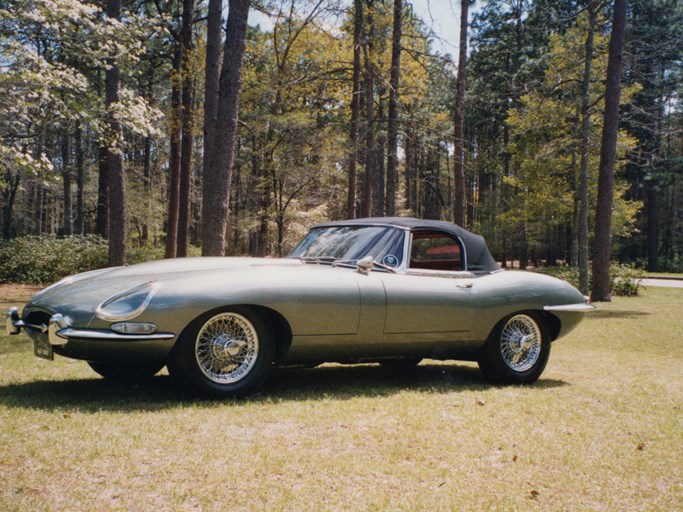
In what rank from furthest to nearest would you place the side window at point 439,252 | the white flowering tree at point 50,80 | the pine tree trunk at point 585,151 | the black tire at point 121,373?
1. the pine tree trunk at point 585,151
2. the white flowering tree at point 50,80
3. the side window at point 439,252
4. the black tire at point 121,373

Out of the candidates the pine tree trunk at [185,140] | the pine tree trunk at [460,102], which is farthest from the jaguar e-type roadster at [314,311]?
the pine tree trunk at [185,140]

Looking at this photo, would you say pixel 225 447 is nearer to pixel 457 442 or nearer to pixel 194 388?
pixel 194 388

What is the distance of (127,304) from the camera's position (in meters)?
4.25

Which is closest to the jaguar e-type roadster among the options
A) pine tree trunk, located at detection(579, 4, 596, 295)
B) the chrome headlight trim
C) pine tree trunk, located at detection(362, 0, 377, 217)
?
the chrome headlight trim

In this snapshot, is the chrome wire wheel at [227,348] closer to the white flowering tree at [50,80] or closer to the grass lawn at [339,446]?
the grass lawn at [339,446]

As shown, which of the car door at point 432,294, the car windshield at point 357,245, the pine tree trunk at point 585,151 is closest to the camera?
the car door at point 432,294

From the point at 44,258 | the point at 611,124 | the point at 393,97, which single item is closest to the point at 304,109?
the point at 393,97

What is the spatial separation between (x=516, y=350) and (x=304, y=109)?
1957cm

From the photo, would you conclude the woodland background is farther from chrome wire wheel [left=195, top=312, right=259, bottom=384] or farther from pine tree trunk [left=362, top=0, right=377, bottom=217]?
chrome wire wheel [left=195, top=312, right=259, bottom=384]

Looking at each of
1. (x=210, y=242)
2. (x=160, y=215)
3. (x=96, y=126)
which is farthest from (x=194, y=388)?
(x=160, y=215)

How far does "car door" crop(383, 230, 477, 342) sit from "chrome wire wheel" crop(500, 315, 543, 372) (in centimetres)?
54

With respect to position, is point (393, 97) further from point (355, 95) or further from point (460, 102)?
point (355, 95)

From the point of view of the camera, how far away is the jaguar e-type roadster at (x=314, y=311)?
4.28 meters

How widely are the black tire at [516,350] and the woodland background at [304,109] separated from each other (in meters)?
5.49
